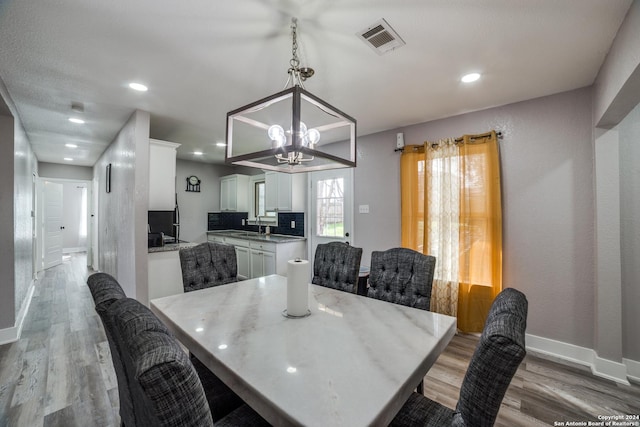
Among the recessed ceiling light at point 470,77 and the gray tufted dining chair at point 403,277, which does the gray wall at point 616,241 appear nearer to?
the recessed ceiling light at point 470,77

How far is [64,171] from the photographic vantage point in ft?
21.7

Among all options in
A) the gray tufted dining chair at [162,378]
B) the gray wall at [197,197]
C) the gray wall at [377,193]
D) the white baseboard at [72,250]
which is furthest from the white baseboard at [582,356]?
the white baseboard at [72,250]

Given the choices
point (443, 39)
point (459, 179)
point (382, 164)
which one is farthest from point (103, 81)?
point (459, 179)

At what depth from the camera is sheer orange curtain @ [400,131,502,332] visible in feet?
9.36

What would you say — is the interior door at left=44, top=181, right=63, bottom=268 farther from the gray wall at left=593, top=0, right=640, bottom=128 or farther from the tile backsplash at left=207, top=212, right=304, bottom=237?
the gray wall at left=593, top=0, right=640, bottom=128

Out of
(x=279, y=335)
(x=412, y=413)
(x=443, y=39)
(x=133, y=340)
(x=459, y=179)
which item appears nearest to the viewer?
(x=133, y=340)

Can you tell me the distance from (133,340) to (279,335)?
A: 0.74 meters

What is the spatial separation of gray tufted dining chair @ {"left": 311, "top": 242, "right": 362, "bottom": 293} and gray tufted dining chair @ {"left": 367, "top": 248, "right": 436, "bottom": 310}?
159mm

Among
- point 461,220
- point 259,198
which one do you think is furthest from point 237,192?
point 461,220

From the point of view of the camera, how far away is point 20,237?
317 centimetres

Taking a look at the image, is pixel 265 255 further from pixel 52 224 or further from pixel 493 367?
pixel 52 224

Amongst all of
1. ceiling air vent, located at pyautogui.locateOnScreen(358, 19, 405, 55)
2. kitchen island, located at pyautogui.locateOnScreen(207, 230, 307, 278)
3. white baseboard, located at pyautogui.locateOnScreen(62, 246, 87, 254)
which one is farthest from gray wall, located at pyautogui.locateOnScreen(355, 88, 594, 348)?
white baseboard, located at pyautogui.locateOnScreen(62, 246, 87, 254)

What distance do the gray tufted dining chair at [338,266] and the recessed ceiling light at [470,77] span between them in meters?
1.70

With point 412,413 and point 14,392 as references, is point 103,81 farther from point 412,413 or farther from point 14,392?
point 412,413
